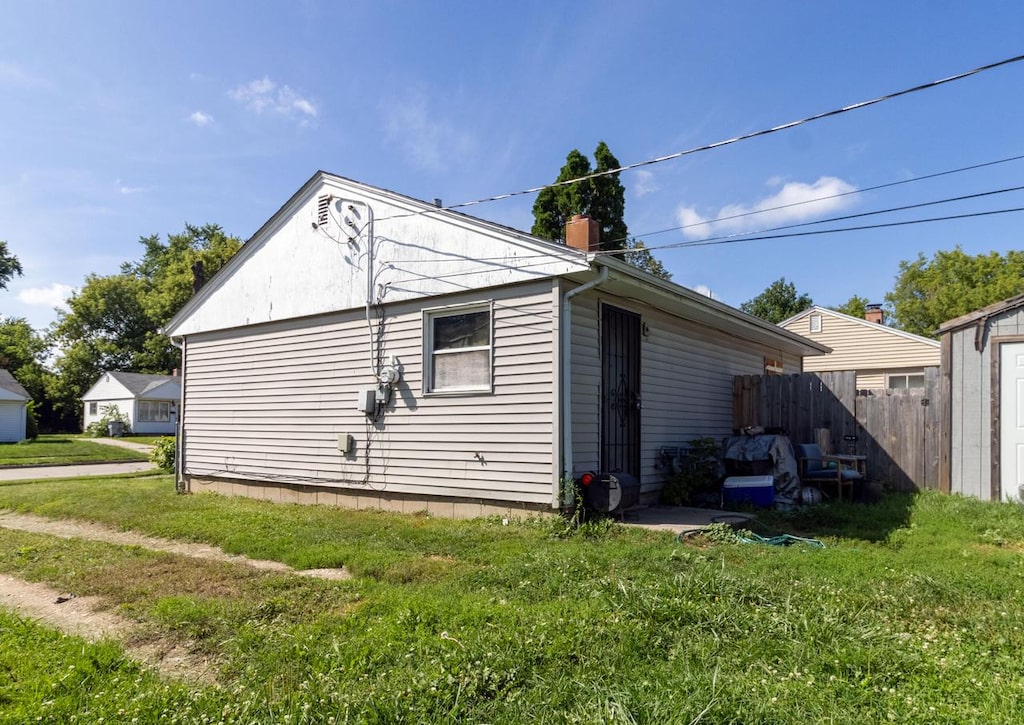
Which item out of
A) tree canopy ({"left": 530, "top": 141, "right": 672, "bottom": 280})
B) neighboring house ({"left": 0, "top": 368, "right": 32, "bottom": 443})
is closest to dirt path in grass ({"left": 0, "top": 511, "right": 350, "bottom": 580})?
tree canopy ({"left": 530, "top": 141, "right": 672, "bottom": 280})

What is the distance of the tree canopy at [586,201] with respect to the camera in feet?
70.7

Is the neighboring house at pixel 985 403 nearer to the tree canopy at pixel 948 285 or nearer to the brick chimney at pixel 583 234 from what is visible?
the brick chimney at pixel 583 234

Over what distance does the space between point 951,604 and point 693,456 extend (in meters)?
5.20

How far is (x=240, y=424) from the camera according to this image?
10820 millimetres

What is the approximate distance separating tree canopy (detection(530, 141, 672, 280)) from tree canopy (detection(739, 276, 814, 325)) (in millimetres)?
26006

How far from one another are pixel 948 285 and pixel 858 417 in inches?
1260

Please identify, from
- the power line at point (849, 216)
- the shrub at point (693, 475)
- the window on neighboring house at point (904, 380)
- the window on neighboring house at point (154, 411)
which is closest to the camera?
the power line at point (849, 216)

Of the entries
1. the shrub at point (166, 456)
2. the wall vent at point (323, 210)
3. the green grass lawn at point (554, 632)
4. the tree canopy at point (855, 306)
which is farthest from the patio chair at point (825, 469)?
the tree canopy at point (855, 306)

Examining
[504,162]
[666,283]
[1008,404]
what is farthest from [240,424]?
[1008,404]

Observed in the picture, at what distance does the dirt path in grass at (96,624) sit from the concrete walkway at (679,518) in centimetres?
440

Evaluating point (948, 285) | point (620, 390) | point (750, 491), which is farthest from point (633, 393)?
point (948, 285)

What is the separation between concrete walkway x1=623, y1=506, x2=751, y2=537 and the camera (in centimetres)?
675

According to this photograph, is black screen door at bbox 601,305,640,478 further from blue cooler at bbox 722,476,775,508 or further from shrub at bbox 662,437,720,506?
blue cooler at bbox 722,476,775,508

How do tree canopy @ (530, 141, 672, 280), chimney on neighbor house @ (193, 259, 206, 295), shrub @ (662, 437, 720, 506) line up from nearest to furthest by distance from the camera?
1. shrub @ (662, 437, 720, 506)
2. chimney on neighbor house @ (193, 259, 206, 295)
3. tree canopy @ (530, 141, 672, 280)
